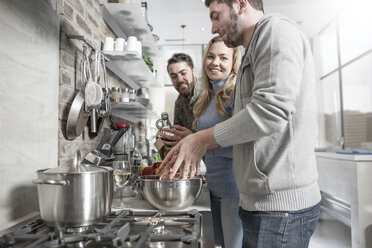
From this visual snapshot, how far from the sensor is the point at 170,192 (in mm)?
963

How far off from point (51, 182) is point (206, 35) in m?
4.84

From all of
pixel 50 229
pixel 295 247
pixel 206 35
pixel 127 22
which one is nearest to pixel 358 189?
pixel 295 247

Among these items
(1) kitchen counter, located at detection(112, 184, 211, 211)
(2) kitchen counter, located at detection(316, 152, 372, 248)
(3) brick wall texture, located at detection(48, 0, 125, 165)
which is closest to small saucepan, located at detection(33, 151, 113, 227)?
(1) kitchen counter, located at detection(112, 184, 211, 211)

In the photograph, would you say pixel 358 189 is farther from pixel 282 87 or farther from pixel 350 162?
pixel 282 87

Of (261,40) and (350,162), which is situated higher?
(261,40)

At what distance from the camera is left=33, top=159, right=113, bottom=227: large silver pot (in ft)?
2.35

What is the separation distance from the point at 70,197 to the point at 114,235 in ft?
0.52

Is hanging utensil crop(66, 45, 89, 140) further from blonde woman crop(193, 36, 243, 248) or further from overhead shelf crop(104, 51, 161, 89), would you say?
blonde woman crop(193, 36, 243, 248)

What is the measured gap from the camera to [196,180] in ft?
3.29

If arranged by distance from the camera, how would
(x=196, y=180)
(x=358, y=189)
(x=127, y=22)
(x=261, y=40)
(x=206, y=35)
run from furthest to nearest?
(x=206, y=35) → (x=358, y=189) → (x=127, y=22) → (x=196, y=180) → (x=261, y=40)

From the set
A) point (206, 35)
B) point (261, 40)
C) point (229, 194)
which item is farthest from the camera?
point (206, 35)

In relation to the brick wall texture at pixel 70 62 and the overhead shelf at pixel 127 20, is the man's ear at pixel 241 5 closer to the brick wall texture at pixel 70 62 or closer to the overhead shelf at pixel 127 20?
the brick wall texture at pixel 70 62

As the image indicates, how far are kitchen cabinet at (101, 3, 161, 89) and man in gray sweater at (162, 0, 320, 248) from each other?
0.99m

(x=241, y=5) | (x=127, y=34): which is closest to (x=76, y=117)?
(x=241, y=5)
